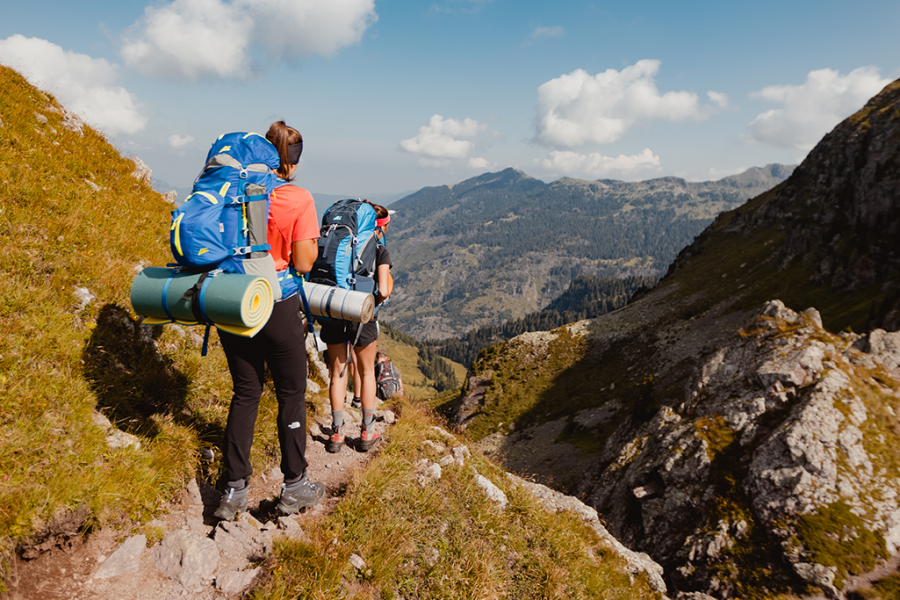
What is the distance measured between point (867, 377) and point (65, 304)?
21.2m

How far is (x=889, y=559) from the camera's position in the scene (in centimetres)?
888

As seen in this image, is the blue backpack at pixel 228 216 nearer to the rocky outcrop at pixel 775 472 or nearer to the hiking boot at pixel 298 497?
the hiking boot at pixel 298 497

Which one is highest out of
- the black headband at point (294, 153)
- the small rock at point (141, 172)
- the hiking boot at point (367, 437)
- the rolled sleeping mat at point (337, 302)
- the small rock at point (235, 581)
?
the small rock at point (141, 172)

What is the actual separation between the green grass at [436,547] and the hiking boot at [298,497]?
350 millimetres

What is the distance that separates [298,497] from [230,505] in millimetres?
778

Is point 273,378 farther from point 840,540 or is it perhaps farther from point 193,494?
point 840,540

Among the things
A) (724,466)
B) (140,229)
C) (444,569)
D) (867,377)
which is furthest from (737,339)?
(140,229)

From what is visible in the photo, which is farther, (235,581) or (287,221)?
(287,221)

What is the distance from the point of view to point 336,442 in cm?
717

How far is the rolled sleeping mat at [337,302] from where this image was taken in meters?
5.65

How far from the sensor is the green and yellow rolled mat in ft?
12.8

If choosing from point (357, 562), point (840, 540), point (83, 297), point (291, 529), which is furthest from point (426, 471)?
point (840, 540)

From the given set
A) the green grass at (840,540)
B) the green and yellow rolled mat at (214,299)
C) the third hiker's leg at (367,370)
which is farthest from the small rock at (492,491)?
the green grass at (840,540)

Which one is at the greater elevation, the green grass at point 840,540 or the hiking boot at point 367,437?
the hiking boot at point 367,437
